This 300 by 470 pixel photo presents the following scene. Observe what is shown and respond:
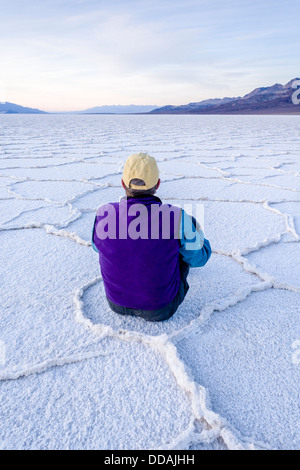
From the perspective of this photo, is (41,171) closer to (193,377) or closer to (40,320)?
(40,320)

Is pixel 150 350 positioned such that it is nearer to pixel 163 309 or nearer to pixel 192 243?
pixel 163 309

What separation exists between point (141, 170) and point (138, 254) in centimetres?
26

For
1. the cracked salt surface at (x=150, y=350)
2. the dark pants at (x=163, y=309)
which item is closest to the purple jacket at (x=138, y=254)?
Result: the dark pants at (x=163, y=309)

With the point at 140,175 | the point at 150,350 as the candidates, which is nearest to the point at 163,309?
the point at 150,350

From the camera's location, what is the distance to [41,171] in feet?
13.5

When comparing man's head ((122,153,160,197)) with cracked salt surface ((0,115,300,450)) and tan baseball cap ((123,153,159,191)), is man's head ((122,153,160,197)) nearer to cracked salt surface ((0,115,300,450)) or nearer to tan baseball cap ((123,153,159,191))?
tan baseball cap ((123,153,159,191))

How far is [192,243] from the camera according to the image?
1.21m

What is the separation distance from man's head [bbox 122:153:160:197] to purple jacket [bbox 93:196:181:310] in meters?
0.03

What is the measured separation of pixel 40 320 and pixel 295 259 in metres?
1.22

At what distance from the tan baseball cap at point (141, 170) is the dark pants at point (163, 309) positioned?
13.7 inches

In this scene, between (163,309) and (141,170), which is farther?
(163,309)

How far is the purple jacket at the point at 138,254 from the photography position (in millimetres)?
1088
